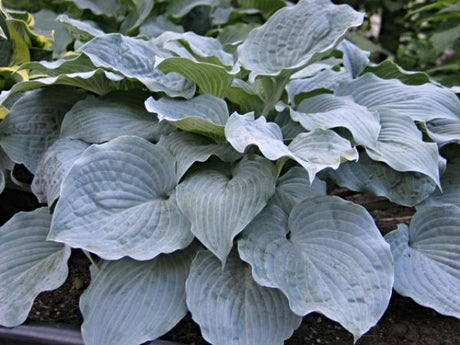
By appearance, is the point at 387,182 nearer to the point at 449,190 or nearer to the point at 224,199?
the point at 449,190

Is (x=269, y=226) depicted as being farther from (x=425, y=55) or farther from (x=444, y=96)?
(x=425, y=55)

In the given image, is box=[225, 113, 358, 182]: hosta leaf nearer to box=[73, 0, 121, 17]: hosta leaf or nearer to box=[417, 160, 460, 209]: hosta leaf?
box=[417, 160, 460, 209]: hosta leaf

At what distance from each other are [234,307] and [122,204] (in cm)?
27

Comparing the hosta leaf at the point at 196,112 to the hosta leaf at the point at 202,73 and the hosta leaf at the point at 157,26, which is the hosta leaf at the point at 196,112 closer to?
the hosta leaf at the point at 202,73

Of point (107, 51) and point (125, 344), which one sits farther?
point (107, 51)

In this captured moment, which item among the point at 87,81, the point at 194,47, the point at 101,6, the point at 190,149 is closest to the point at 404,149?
the point at 190,149

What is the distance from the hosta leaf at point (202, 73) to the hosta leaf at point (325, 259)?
0.30m

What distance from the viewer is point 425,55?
2.42 m

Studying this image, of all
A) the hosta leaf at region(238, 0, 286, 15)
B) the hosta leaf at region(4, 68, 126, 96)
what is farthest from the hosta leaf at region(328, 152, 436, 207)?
the hosta leaf at region(238, 0, 286, 15)

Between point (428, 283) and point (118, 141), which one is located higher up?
point (118, 141)

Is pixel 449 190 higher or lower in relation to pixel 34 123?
lower

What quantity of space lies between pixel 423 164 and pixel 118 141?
0.59m

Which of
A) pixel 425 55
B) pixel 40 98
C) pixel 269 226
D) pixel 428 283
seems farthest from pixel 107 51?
pixel 425 55

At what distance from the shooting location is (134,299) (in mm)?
1032
